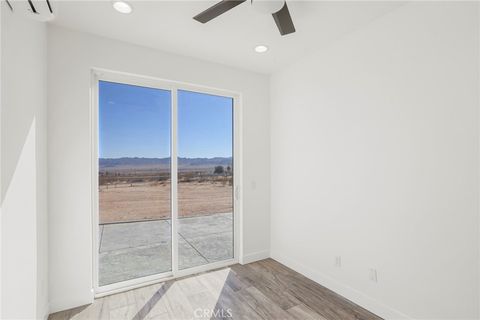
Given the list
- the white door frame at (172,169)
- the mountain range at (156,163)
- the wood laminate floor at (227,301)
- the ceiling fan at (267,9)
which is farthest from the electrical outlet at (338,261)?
the ceiling fan at (267,9)

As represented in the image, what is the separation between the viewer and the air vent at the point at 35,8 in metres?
1.31

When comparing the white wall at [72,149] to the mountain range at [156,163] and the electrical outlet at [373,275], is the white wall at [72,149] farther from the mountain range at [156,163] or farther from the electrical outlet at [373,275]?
the electrical outlet at [373,275]

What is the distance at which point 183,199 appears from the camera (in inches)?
→ 125

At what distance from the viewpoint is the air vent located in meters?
1.31

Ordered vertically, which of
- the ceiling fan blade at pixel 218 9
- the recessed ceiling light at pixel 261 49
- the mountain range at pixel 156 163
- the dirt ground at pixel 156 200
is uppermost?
the recessed ceiling light at pixel 261 49

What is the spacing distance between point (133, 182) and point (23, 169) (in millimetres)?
1219

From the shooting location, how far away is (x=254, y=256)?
3.55 meters

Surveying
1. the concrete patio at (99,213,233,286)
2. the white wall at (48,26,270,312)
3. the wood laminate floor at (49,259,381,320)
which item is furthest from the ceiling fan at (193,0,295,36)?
the wood laminate floor at (49,259,381,320)

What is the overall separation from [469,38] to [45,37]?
11.5ft

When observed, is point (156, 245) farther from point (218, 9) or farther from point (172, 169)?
point (218, 9)

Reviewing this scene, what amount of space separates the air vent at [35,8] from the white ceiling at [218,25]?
0.79 meters

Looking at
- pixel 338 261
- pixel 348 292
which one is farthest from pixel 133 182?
pixel 348 292

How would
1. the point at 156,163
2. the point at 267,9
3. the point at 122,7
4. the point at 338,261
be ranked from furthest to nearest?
the point at 156,163 < the point at 338,261 < the point at 122,7 < the point at 267,9

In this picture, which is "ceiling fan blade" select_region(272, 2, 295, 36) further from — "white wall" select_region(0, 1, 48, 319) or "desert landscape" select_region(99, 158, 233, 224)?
"desert landscape" select_region(99, 158, 233, 224)
